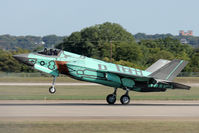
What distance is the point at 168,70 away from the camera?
86.8 feet

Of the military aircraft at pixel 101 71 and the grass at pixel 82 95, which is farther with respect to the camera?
the grass at pixel 82 95

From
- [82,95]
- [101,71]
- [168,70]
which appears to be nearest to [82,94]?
[82,95]

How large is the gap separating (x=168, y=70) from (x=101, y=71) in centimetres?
471

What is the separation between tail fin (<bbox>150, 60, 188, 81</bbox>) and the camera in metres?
26.3

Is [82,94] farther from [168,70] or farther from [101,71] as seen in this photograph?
[168,70]

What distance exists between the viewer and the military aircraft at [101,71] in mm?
25125
